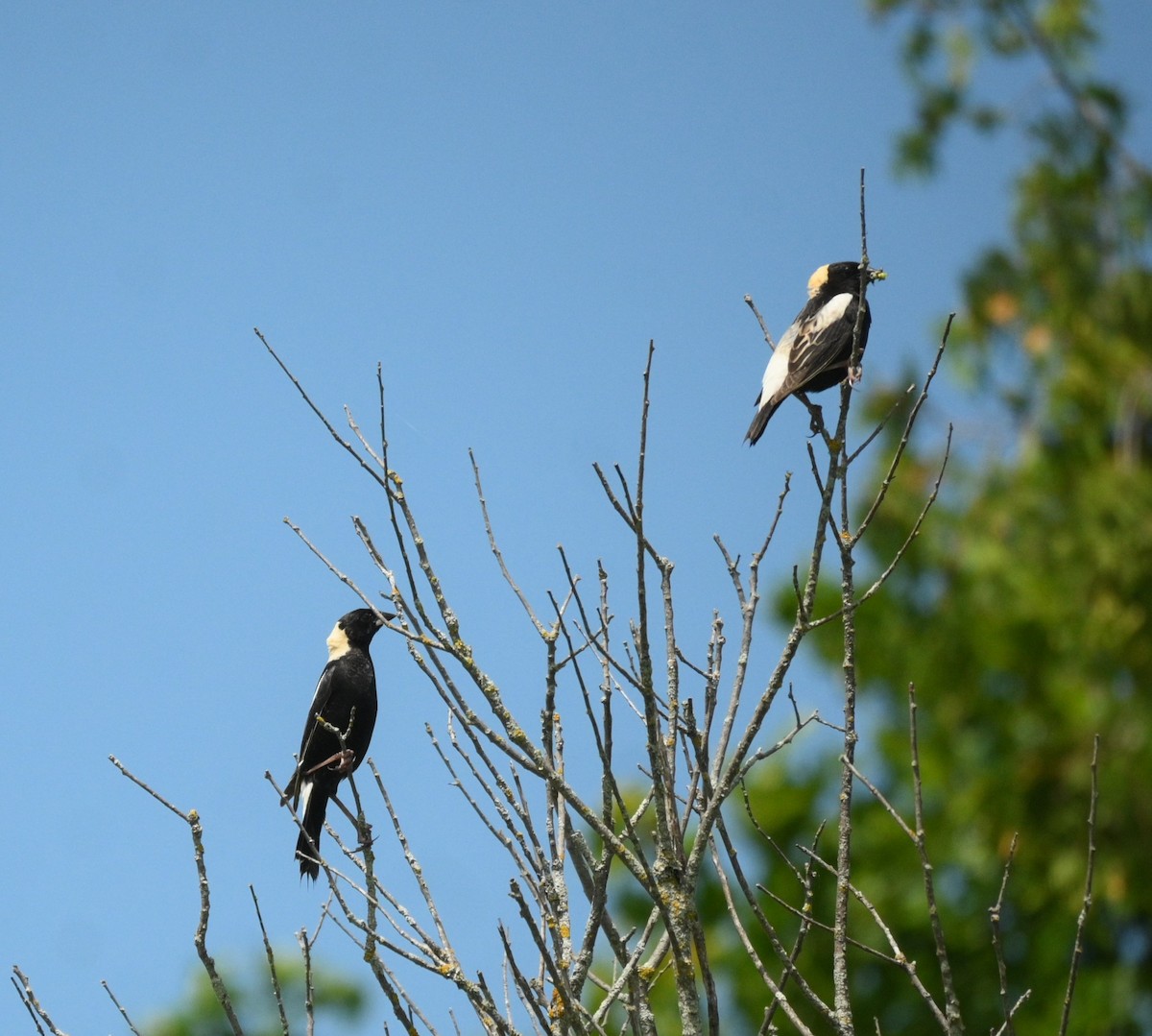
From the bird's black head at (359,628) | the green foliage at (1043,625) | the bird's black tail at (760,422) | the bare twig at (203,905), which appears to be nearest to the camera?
the bare twig at (203,905)

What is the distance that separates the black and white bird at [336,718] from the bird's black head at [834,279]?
113 inches

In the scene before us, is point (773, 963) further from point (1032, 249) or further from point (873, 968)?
point (1032, 249)

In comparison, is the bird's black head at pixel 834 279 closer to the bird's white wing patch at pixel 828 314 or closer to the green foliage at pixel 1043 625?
the bird's white wing patch at pixel 828 314

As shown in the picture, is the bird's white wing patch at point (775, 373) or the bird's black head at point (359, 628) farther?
the bird's black head at point (359, 628)

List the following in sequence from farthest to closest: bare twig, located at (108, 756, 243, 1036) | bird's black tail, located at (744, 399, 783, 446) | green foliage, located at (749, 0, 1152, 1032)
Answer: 1. green foliage, located at (749, 0, 1152, 1032)
2. bird's black tail, located at (744, 399, 783, 446)
3. bare twig, located at (108, 756, 243, 1036)

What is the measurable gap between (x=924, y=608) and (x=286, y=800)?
12.6 meters

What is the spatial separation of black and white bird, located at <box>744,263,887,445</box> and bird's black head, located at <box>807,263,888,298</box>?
381 millimetres

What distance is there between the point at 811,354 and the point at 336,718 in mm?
2789

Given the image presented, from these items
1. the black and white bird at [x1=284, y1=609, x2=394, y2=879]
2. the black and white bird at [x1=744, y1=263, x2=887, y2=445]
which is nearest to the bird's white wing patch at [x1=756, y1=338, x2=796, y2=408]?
the black and white bird at [x1=744, y1=263, x2=887, y2=445]

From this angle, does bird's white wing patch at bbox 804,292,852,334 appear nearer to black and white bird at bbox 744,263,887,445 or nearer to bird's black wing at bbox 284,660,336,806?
black and white bird at bbox 744,263,887,445

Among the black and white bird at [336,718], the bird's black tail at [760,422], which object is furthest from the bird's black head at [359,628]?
the bird's black tail at [760,422]

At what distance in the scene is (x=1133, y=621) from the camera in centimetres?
1377

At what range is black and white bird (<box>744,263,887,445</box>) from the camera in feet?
20.6

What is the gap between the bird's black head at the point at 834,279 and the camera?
750 cm
